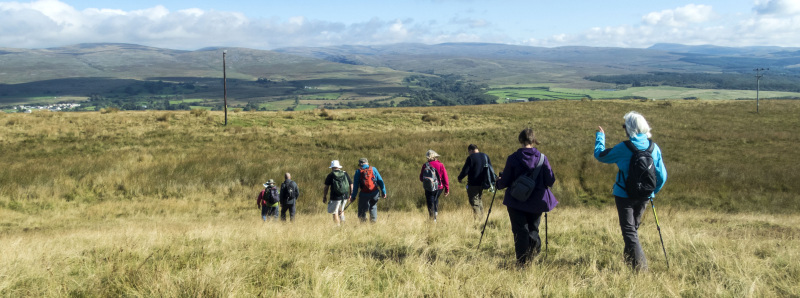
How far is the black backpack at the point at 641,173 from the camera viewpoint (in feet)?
13.8

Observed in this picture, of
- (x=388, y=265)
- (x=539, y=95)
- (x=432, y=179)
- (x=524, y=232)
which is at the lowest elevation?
(x=388, y=265)

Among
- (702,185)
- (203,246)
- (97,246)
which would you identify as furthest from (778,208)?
(97,246)

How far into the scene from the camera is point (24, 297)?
3664mm

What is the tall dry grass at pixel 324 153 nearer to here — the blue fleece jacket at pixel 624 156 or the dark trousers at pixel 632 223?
the dark trousers at pixel 632 223

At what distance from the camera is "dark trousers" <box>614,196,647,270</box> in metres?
4.47

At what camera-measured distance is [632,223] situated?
178 inches

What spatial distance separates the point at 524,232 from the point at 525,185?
0.59m

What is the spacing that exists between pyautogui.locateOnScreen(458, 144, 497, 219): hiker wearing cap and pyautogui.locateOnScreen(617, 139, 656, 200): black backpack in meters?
4.28

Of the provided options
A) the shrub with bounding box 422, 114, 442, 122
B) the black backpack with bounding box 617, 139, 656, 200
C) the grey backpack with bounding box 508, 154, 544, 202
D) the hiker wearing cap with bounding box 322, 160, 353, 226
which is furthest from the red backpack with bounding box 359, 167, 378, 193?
the shrub with bounding box 422, 114, 442, 122

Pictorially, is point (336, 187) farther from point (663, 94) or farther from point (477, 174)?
point (663, 94)

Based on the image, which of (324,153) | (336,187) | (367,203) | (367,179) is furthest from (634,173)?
(324,153)

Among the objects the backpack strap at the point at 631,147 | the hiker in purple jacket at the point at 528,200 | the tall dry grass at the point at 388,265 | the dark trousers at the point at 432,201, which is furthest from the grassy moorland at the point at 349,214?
the backpack strap at the point at 631,147

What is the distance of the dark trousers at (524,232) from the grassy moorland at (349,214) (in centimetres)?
28

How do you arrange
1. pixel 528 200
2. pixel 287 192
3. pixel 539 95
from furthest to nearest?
pixel 539 95, pixel 287 192, pixel 528 200
